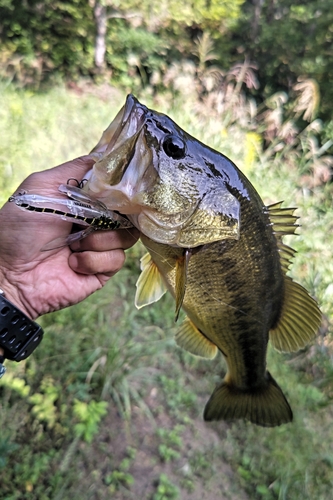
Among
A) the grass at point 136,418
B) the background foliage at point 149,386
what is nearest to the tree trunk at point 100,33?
the background foliage at point 149,386

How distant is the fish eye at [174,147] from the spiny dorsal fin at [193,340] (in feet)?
2.88

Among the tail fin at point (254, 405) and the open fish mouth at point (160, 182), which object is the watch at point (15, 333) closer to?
the open fish mouth at point (160, 182)

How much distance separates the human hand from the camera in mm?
1316

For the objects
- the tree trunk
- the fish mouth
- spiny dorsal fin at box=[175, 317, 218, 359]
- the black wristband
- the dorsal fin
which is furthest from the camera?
the tree trunk

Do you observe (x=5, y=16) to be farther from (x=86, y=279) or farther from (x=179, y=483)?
(x=179, y=483)

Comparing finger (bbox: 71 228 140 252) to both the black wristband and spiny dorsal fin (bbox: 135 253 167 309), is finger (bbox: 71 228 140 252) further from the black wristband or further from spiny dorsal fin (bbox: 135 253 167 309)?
the black wristband

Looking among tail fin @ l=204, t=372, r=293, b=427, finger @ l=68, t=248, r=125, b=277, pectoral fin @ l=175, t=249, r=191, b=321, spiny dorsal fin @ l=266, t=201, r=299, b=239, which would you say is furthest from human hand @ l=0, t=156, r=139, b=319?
tail fin @ l=204, t=372, r=293, b=427

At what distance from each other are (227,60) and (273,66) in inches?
65.0

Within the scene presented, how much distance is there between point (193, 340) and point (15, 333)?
793mm

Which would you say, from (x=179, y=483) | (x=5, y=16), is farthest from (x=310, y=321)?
(x=5, y=16)

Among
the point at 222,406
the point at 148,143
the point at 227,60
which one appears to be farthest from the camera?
the point at 227,60

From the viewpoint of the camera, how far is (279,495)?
2.48m

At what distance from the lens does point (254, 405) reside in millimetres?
1791

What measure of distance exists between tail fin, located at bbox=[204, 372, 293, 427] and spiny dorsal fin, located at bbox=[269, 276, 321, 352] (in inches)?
12.1
